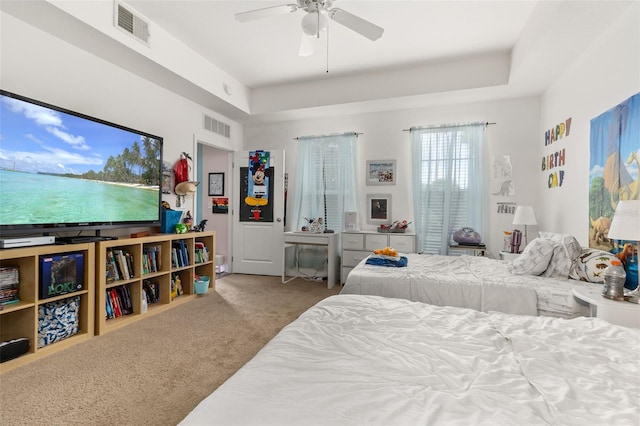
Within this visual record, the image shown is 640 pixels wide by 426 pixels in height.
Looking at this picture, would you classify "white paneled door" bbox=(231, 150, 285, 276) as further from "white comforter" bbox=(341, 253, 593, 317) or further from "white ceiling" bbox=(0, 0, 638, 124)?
"white comforter" bbox=(341, 253, 593, 317)

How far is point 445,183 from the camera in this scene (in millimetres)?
4109

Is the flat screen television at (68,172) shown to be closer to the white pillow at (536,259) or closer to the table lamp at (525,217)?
the white pillow at (536,259)

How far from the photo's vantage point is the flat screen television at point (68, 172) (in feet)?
6.75

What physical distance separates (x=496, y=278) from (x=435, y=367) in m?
1.65

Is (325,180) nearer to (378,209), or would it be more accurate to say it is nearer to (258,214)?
(378,209)

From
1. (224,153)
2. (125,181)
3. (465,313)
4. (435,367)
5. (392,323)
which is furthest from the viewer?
(224,153)

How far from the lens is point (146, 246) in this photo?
10.4 feet

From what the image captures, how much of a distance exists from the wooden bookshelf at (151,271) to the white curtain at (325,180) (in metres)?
1.53

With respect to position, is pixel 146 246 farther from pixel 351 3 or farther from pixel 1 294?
pixel 351 3

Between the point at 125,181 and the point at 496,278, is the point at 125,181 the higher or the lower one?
the higher one

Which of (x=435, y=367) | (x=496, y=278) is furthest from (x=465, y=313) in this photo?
(x=496, y=278)

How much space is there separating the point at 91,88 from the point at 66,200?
1132mm

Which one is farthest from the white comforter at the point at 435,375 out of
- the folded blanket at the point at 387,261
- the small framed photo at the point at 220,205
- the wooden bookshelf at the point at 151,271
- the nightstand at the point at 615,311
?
the small framed photo at the point at 220,205

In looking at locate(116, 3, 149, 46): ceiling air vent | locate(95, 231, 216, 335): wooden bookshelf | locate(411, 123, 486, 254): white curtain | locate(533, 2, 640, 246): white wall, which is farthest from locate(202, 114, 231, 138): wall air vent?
locate(533, 2, 640, 246): white wall
